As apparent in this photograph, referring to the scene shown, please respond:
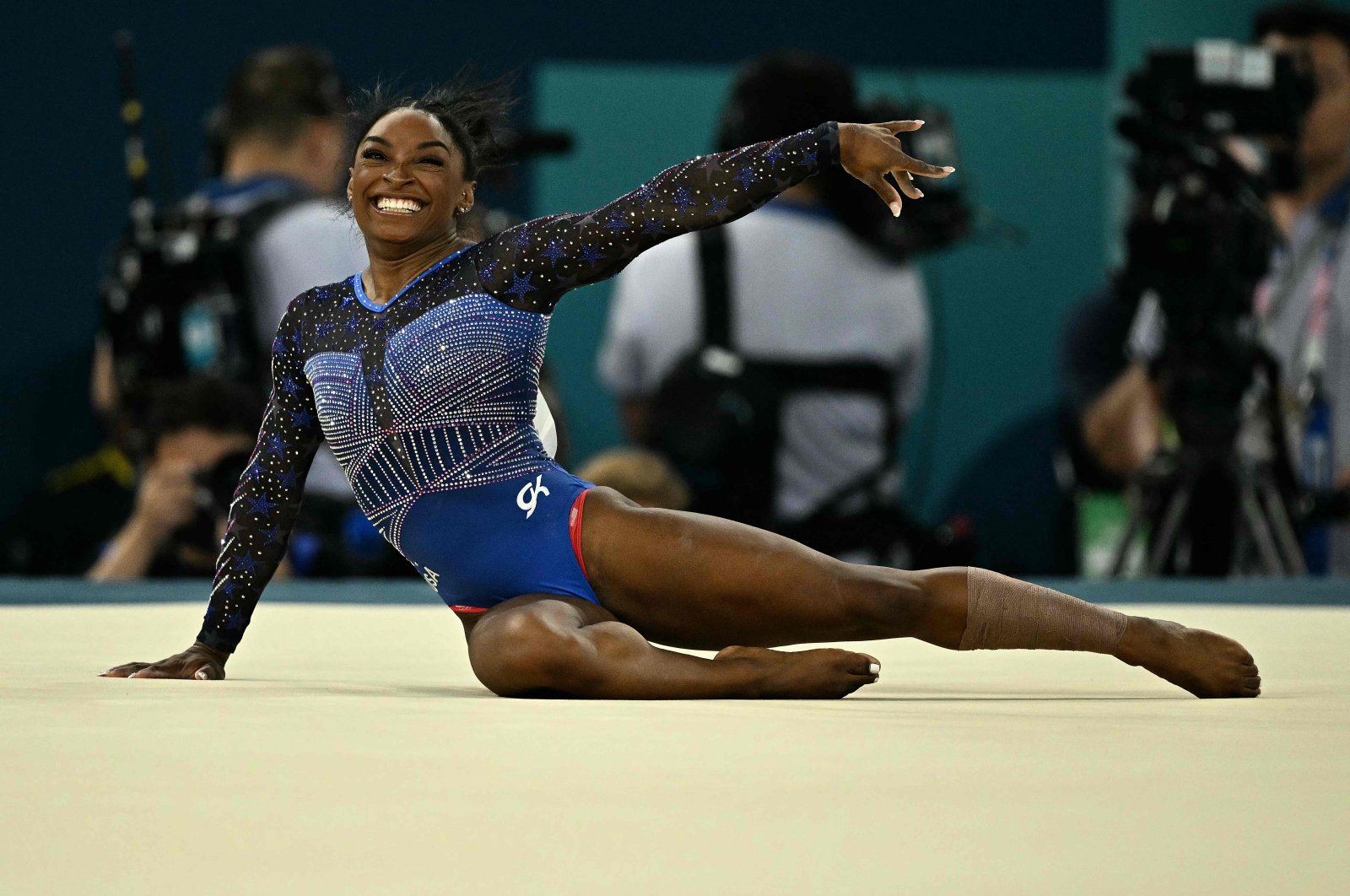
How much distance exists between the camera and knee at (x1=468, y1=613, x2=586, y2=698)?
2.03 meters

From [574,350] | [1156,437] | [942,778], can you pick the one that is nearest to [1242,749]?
[942,778]

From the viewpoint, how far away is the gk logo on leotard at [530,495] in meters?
2.25

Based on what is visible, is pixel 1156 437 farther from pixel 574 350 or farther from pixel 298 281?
pixel 298 281

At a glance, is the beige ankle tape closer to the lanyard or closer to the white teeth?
the white teeth

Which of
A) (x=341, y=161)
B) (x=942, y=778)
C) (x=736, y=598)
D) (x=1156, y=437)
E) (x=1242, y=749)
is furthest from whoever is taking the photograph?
(x=1156, y=437)

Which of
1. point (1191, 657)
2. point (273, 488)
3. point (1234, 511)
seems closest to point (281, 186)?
point (273, 488)

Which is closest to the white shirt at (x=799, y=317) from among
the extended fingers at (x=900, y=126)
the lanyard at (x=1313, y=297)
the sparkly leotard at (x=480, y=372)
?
the lanyard at (x=1313, y=297)

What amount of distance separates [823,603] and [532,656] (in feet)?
1.21

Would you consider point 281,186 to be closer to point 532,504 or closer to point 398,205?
point 398,205

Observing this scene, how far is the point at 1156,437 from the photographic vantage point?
5.70m

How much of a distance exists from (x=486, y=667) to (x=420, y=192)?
67cm

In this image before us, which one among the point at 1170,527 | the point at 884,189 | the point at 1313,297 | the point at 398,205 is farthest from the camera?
the point at 1313,297

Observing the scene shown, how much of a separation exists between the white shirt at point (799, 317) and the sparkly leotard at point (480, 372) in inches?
84.7

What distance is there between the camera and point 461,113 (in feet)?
8.21
